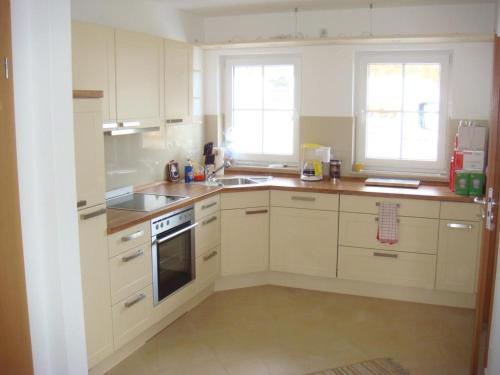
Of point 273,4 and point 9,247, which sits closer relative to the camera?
point 9,247

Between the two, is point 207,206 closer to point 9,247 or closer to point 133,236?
point 133,236

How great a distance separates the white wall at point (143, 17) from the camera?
11.7ft

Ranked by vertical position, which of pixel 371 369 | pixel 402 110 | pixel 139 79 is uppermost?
pixel 139 79

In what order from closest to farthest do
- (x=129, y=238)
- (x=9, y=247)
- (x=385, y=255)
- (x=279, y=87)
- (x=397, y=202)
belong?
(x=9, y=247) → (x=129, y=238) → (x=397, y=202) → (x=385, y=255) → (x=279, y=87)

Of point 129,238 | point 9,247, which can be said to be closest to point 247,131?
point 129,238

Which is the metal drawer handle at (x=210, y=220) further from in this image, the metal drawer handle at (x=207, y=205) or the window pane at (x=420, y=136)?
the window pane at (x=420, y=136)

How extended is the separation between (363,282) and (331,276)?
25 cm

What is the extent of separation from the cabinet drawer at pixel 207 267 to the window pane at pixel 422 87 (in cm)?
198

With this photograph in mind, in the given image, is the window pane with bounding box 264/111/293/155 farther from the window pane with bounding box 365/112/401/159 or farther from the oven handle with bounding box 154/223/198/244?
the oven handle with bounding box 154/223/198/244

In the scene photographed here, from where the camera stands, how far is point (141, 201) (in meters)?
3.76

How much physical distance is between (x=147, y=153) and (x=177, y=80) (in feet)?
2.00

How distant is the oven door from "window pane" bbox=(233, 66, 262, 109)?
1.58 meters

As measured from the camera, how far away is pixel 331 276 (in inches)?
169

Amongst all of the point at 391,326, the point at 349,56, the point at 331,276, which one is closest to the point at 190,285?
the point at 331,276
